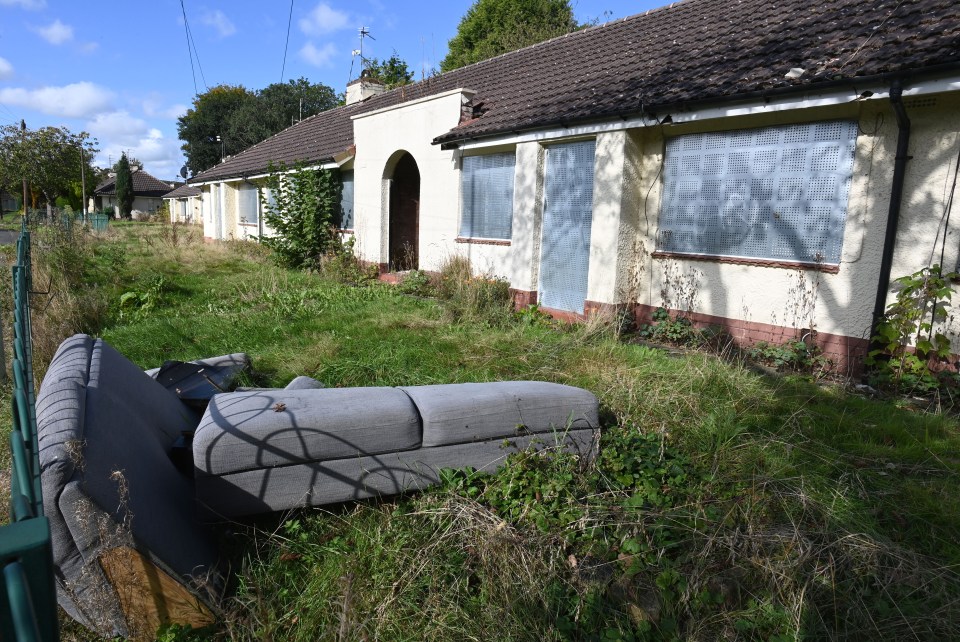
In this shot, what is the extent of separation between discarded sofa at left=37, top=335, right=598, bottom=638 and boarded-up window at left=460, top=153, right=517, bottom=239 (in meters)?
6.52

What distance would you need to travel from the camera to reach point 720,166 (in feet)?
23.5

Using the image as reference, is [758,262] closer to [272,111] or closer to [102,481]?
[102,481]

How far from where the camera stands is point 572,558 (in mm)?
2703

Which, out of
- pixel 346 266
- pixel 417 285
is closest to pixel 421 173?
pixel 417 285

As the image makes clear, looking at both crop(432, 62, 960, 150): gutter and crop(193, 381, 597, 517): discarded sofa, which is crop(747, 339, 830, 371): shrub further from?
crop(193, 381, 597, 517): discarded sofa

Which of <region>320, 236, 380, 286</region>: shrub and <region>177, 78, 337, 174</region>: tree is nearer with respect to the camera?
<region>320, 236, 380, 286</region>: shrub

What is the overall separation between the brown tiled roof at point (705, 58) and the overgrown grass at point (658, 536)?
3319 mm

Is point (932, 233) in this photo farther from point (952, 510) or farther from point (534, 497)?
point (534, 497)

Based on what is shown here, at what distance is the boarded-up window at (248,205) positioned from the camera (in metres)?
20.1

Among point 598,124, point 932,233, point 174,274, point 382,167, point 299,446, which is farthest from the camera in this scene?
point 382,167

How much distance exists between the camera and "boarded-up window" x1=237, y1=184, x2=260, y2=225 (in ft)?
65.9

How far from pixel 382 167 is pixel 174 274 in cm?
483

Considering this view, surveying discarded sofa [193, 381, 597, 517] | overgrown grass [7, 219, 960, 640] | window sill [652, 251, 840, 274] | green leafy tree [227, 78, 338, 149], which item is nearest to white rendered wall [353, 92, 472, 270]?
window sill [652, 251, 840, 274]

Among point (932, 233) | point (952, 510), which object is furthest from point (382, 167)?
point (952, 510)
